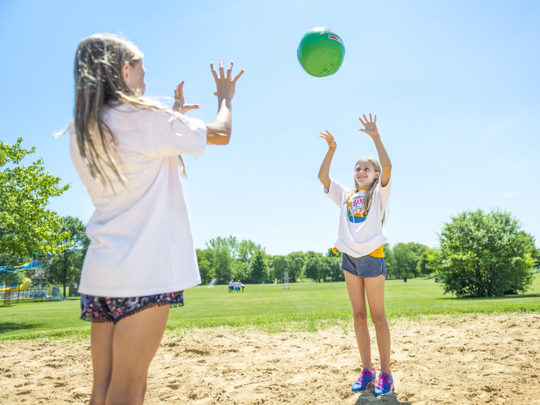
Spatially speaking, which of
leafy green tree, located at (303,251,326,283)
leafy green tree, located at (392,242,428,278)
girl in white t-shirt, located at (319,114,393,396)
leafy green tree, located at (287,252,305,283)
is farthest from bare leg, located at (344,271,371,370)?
leafy green tree, located at (287,252,305,283)

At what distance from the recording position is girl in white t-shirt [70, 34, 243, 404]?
1706mm

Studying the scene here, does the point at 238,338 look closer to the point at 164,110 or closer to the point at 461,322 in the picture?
the point at 461,322

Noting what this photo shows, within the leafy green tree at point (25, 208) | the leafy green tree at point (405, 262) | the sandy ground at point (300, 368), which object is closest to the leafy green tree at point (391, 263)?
the leafy green tree at point (405, 262)

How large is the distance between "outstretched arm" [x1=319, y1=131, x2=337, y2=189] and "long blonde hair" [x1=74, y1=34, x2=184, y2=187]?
307 centimetres

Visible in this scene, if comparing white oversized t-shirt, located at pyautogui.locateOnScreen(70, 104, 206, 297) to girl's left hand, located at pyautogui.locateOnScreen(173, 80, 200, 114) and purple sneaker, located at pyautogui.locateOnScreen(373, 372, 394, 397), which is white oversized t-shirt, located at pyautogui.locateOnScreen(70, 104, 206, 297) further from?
purple sneaker, located at pyautogui.locateOnScreen(373, 372, 394, 397)

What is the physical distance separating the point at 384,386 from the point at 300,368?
136 centimetres

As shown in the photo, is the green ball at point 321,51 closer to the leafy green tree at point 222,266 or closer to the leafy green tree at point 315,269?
the leafy green tree at point 222,266

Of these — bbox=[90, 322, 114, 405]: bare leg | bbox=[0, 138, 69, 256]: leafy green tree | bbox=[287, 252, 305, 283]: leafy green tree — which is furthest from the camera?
bbox=[287, 252, 305, 283]: leafy green tree

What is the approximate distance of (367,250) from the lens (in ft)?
13.0

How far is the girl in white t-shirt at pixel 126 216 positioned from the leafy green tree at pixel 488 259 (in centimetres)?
2561

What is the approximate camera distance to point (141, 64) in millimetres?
1996

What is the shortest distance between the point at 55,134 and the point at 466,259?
85.7ft

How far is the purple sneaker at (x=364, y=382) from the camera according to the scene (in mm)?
3955

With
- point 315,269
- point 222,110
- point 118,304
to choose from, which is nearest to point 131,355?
point 118,304
